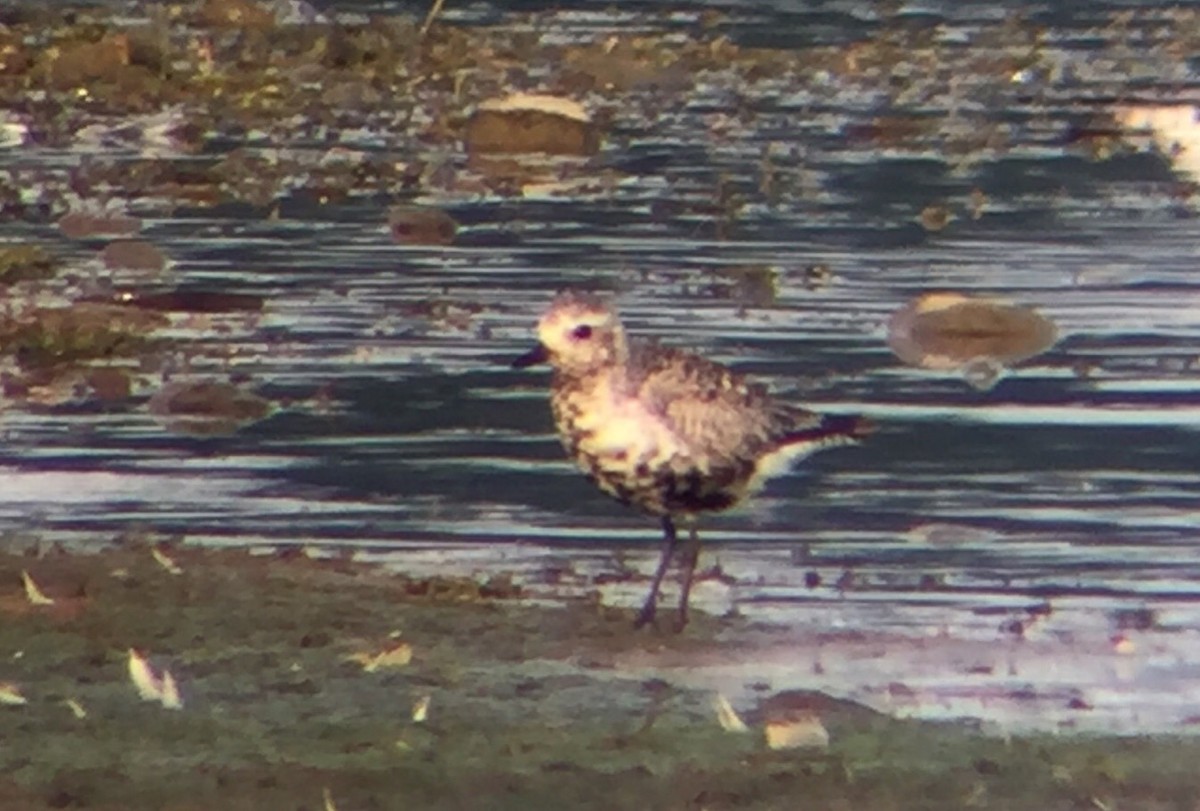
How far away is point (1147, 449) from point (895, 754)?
4.07m

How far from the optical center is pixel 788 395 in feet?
39.0

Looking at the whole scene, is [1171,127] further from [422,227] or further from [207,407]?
[207,407]

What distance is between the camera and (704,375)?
9.36m

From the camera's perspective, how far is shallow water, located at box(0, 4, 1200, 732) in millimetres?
9148

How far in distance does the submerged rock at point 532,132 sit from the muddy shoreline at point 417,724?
9527 millimetres

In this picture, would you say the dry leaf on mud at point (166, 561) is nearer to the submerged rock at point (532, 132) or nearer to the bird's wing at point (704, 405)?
the bird's wing at point (704, 405)

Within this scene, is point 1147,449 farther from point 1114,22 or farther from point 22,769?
point 1114,22

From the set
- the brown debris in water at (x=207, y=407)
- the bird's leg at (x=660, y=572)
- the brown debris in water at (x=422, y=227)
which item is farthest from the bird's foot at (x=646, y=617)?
the brown debris in water at (x=422, y=227)

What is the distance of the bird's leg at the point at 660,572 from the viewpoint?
8750 mm

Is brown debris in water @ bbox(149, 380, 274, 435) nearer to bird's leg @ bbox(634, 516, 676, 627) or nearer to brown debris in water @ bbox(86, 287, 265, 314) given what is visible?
brown debris in water @ bbox(86, 287, 265, 314)

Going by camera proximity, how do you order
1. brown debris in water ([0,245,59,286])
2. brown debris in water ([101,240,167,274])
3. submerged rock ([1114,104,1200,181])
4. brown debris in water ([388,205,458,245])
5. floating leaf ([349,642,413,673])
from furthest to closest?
1. submerged rock ([1114,104,1200,181])
2. brown debris in water ([388,205,458,245])
3. brown debris in water ([101,240,167,274])
4. brown debris in water ([0,245,59,286])
5. floating leaf ([349,642,413,673])

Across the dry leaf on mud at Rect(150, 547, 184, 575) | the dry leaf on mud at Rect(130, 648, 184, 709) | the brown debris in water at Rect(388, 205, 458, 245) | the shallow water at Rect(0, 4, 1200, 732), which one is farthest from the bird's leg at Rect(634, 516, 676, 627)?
the brown debris in water at Rect(388, 205, 458, 245)

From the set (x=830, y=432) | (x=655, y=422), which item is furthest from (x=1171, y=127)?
(x=655, y=422)

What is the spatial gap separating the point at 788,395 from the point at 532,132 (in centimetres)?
695
